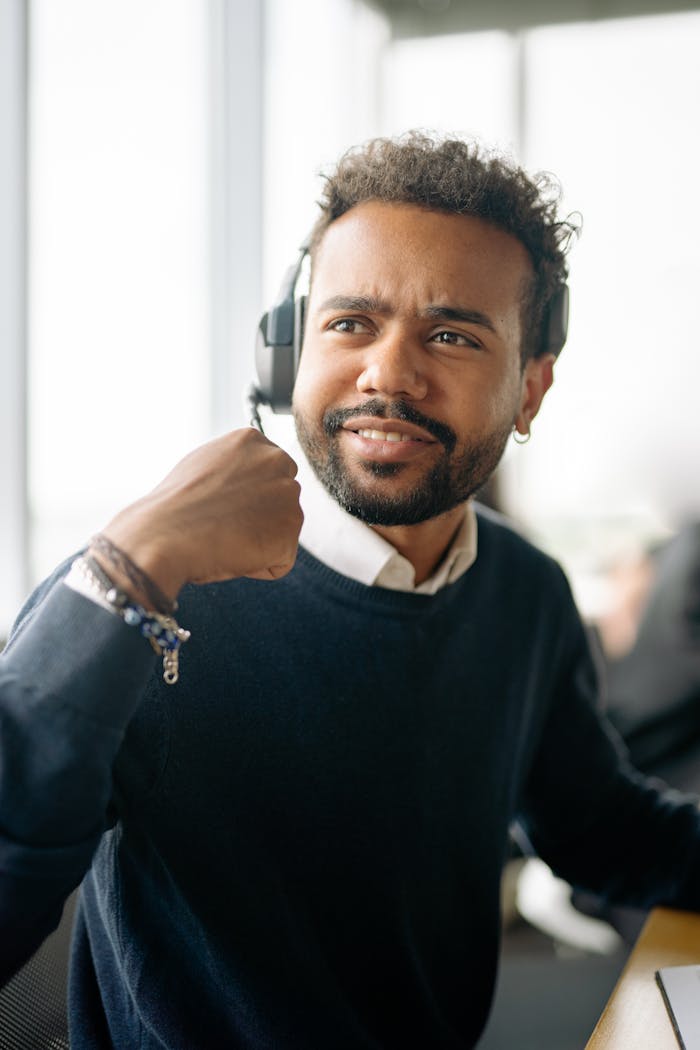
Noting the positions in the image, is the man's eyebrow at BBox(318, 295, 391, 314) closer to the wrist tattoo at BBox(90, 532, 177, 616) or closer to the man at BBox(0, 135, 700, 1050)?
the man at BBox(0, 135, 700, 1050)

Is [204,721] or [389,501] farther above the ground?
[389,501]

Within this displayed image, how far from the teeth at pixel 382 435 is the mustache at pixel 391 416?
0.05ft

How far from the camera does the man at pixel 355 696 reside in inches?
30.4

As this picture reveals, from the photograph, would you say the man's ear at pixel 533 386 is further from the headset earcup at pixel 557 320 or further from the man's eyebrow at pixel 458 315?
the man's eyebrow at pixel 458 315

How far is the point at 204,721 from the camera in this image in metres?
0.88

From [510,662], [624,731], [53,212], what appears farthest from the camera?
[624,731]

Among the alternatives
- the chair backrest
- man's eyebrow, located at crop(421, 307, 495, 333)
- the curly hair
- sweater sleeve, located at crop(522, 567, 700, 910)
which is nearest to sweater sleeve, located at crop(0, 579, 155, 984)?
the chair backrest

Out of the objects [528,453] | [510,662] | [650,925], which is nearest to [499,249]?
[510,662]

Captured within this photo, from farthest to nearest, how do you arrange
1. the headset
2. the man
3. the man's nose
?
the headset < the man's nose < the man

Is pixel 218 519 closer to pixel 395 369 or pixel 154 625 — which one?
pixel 154 625

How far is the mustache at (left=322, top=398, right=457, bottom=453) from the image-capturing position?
972mm

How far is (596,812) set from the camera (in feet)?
3.91

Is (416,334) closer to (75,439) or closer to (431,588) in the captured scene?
(431,588)

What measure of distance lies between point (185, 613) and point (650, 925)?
60 cm
